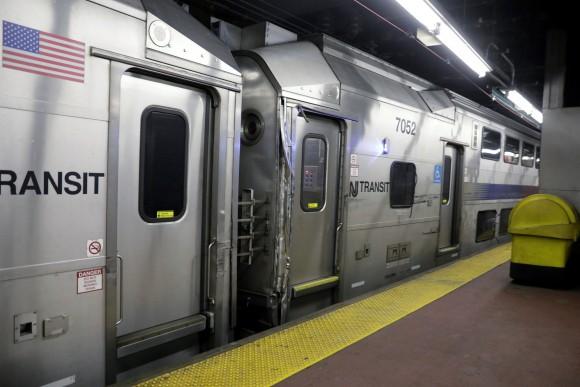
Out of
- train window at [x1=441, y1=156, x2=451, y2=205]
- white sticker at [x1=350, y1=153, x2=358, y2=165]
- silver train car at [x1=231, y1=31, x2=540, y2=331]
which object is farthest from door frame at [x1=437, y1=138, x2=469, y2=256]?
white sticker at [x1=350, y1=153, x2=358, y2=165]

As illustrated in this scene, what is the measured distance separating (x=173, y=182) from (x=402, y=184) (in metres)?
3.34

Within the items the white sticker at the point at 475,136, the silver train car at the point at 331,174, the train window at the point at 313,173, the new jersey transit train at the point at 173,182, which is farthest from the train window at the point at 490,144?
the train window at the point at 313,173

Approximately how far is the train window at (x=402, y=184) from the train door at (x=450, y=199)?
1.36 meters

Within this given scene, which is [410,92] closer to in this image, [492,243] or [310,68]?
[310,68]

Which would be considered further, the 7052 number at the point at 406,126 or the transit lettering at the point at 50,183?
the 7052 number at the point at 406,126

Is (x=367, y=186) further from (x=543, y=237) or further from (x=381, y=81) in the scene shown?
(x=543, y=237)

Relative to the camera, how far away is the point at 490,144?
832 cm

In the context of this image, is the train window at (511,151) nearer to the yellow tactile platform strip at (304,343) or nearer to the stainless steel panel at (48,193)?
the yellow tactile platform strip at (304,343)

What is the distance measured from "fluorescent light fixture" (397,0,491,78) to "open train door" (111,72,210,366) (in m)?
1.98

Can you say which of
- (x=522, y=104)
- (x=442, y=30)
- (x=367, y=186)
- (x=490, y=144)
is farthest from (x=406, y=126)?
(x=522, y=104)

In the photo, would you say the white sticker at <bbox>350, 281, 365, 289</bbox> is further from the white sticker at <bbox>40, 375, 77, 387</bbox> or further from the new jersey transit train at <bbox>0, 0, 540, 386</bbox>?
the white sticker at <bbox>40, 375, 77, 387</bbox>

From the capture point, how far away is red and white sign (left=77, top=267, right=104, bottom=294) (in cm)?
239

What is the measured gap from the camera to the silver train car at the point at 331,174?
3.79 meters

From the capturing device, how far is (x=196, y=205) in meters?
3.18
